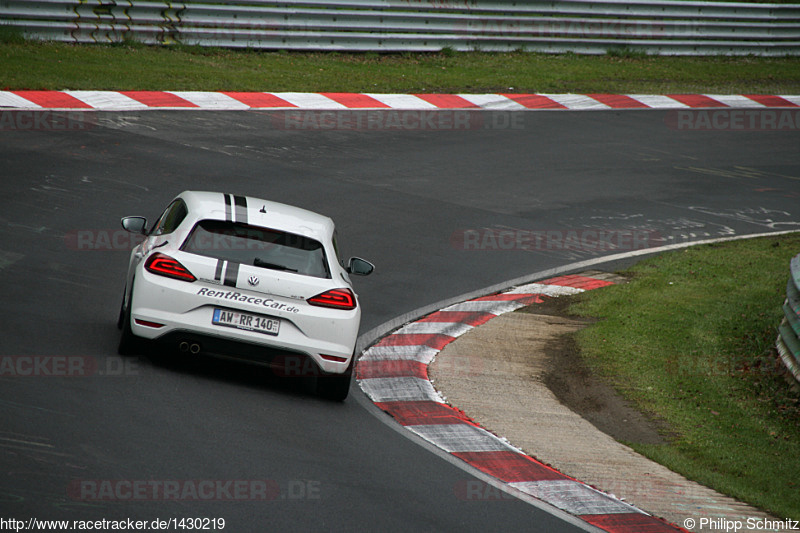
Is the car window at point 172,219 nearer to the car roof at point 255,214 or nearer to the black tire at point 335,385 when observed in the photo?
the car roof at point 255,214

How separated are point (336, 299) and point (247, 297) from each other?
0.71 metres

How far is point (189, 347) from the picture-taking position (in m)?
7.68

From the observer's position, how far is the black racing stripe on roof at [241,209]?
8.10 m

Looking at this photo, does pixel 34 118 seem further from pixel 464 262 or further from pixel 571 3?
pixel 571 3

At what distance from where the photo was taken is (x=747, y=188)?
700 inches

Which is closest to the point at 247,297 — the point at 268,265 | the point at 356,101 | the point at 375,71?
the point at 268,265

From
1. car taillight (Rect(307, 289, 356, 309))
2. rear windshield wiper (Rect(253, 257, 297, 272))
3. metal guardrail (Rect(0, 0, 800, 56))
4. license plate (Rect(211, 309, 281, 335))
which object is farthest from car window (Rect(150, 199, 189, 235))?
metal guardrail (Rect(0, 0, 800, 56))

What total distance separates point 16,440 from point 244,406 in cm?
183

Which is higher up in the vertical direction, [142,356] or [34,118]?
[34,118]

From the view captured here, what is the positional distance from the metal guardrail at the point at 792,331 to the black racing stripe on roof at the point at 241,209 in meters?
5.15

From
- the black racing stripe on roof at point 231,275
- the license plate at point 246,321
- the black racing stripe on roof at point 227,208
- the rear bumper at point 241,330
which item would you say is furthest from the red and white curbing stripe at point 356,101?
the license plate at point 246,321

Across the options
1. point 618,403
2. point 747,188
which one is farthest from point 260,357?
Result: point 747,188

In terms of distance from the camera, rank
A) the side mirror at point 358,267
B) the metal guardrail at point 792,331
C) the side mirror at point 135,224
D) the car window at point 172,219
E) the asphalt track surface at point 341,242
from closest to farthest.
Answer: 1. the asphalt track surface at point 341,242
2. the car window at point 172,219
3. the side mirror at point 135,224
4. the side mirror at point 358,267
5. the metal guardrail at point 792,331

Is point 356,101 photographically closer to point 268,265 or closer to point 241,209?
point 241,209
